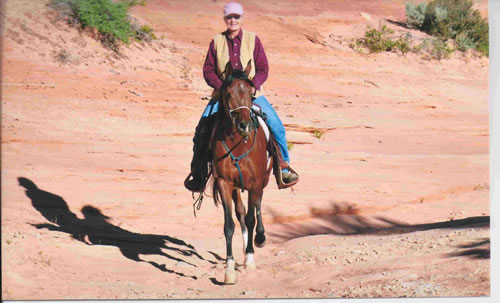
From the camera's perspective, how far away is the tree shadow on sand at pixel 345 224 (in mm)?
13258

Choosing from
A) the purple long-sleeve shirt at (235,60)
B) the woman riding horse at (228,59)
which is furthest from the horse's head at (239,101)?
the purple long-sleeve shirt at (235,60)

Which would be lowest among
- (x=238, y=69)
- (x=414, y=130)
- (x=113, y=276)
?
(x=414, y=130)

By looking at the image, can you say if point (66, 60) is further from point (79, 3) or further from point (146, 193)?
point (146, 193)

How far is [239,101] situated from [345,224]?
6.48 meters

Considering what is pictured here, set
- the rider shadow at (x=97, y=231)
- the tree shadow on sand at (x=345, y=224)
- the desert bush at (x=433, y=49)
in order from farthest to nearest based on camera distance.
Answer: the desert bush at (x=433, y=49), the tree shadow on sand at (x=345, y=224), the rider shadow at (x=97, y=231)

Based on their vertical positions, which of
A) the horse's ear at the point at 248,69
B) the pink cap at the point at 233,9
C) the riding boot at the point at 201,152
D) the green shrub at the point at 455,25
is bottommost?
the green shrub at the point at 455,25

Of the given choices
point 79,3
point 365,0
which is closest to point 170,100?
point 79,3

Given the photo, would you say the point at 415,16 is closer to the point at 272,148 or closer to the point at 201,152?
the point at 272,148

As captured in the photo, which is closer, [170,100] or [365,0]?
[170,100]

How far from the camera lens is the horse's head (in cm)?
884

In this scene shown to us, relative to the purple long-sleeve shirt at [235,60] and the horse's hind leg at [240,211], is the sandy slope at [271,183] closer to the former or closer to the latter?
the horse's hind leg at [240,211]

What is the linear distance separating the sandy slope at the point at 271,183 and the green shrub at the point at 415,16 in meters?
0.61

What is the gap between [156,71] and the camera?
22.5m

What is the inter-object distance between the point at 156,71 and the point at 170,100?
1.43 m
